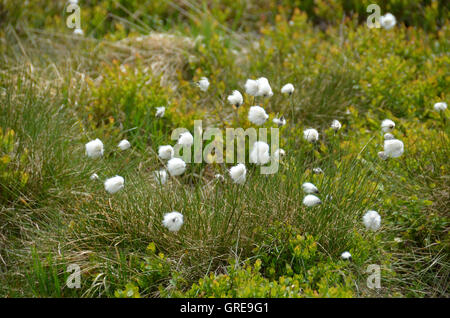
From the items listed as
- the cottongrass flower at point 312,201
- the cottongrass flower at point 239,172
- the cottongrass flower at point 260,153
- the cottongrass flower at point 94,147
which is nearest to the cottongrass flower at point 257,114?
the cottongrass flower at point 260,153

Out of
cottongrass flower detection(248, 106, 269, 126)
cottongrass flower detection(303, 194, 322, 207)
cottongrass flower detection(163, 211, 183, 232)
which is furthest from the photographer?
cottongrass flower detection(248, 106, 269, 126)

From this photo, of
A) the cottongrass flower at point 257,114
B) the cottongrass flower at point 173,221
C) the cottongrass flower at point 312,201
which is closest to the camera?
the cottongrass flower at point 173,221

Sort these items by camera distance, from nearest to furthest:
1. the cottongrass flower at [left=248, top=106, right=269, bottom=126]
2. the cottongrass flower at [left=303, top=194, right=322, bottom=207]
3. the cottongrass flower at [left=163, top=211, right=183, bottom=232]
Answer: the cottongrass flower at [left=163, top=211, right=183, bottom=232], the cottongrass flower at [left=303, top=194, right=322, bottom=207], the cottongrass flower at [left=248, top=106, right=269, bottom=126]

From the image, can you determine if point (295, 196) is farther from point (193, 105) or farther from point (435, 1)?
point (435, 1)

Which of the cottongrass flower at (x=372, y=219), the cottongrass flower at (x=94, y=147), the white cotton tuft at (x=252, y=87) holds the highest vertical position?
the white cotton tuft at (x=252, y=87)

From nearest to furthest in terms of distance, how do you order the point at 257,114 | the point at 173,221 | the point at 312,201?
the point at 173,221 → the point at 312,201 → the point at 257,114

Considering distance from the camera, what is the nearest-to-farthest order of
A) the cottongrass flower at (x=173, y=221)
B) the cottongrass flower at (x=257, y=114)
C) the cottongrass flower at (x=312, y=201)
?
the cottongrass flower at (x=173, y=221), the cottongrass flower at (x=312, y=201), the cottongrass flower at (x=257, y=114)

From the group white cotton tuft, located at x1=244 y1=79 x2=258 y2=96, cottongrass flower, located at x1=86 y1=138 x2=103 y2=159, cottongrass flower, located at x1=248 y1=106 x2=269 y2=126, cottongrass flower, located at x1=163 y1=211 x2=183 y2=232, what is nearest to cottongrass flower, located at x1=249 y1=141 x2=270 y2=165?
cottongrass flower, located at x1=248 y1=106 x2=269 y2=126

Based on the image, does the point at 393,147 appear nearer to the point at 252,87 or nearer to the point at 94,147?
the point at 252,87

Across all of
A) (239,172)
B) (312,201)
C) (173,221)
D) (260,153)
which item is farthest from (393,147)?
(173,221)

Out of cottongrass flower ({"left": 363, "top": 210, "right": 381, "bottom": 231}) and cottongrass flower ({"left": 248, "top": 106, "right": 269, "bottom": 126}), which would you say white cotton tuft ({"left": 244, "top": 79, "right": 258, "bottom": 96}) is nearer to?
cottongrass flower ({"left": 248, "top": 106, "right": 269, "bottom": 126})

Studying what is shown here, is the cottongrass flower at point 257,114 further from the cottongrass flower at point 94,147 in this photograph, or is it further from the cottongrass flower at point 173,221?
the cottongrass flower at point 94,147

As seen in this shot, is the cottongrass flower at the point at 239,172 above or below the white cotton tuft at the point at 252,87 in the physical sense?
below

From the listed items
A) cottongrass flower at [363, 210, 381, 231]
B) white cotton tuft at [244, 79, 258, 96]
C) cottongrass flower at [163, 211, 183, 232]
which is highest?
white cotton tuft at [244, 79, 258, 96]
